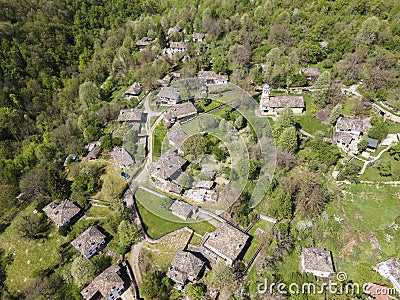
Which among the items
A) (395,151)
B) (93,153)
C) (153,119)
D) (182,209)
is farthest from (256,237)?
(93,153)

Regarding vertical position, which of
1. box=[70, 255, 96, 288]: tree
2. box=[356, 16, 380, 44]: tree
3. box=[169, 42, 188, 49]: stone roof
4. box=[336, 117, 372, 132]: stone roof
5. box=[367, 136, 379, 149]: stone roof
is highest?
box=[356, 16, 380, 44]: tree

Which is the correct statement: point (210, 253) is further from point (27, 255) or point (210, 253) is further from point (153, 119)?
point (153, 119)

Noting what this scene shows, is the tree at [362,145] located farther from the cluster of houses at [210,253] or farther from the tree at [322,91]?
the cluster of houses at [210,253]

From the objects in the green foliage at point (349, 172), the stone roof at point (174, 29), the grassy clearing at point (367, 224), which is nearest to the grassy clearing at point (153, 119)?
the green foliage at point (349, 172)

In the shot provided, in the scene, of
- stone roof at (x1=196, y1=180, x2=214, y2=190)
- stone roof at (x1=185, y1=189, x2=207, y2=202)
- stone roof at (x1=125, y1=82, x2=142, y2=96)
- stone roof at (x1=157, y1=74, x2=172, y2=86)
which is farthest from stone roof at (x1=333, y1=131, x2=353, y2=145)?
stone roof at (x1=125, y1=82, x2=142, y2=96)

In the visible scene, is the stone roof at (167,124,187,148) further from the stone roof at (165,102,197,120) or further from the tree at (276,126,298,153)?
the tree at (276,126,298,153)

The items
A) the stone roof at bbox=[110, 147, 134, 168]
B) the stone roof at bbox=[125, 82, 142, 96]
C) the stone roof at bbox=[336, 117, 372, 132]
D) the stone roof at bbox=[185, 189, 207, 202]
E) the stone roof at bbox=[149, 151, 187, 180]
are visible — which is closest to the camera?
the stone roof at bbox=[185, 189, 207, 202]

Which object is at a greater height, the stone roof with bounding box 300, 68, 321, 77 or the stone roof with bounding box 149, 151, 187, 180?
the stone roof with bounding box 300, 68, 321, 77

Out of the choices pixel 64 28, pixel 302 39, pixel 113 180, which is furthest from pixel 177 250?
pixel 64 28
